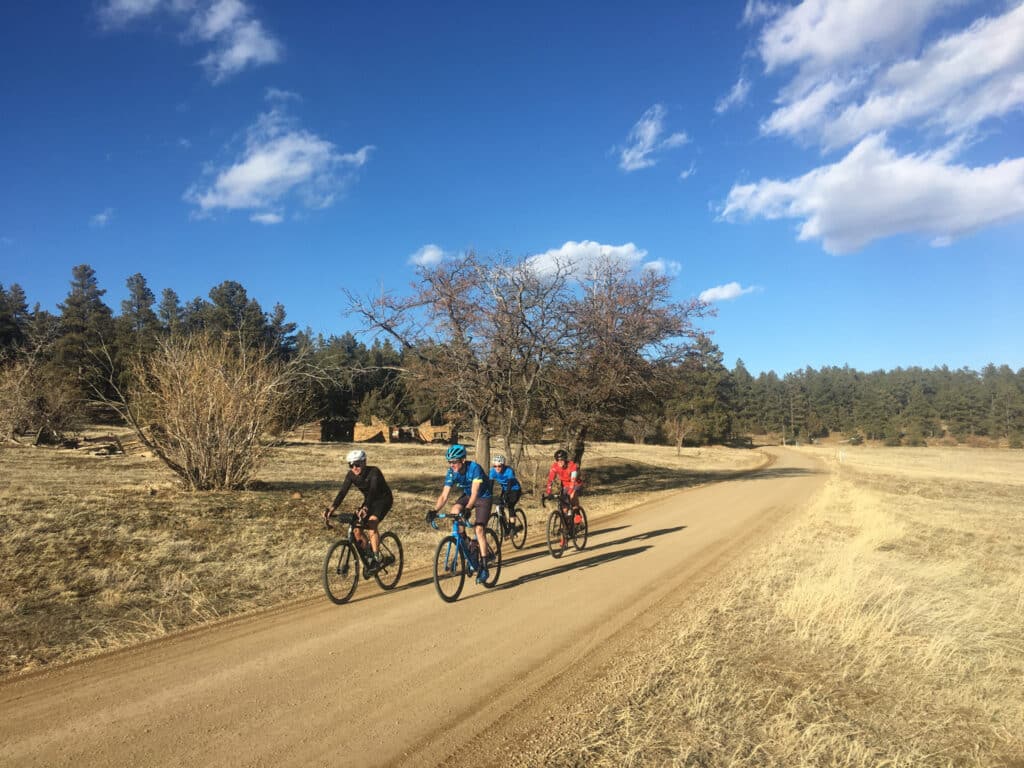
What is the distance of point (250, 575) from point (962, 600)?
10271 millimetres

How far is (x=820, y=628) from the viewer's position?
662 centimetres

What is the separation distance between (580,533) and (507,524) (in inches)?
64.4

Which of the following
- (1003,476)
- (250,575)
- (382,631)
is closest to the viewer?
(382,631)

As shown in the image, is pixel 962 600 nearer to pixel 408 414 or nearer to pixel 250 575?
pixel 250 575

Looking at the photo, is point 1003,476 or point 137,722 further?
point 1003,476

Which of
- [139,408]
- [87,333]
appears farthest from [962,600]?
[87,333]

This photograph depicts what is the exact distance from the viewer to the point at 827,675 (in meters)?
5.44

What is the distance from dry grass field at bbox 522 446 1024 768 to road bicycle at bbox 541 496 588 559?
122 inches

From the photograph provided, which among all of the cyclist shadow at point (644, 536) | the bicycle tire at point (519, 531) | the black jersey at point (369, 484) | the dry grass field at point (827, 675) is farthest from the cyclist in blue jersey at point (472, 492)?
the cyclist shadow at point (644, 536)

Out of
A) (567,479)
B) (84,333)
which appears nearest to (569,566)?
(567,479)

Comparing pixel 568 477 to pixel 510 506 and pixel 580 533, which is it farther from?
pixel 510 506

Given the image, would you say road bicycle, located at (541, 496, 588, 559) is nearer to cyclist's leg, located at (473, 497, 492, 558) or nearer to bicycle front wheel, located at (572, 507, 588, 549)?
bicycle front wheel, located at (572, 507, 588, 549)

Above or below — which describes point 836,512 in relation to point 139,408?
below

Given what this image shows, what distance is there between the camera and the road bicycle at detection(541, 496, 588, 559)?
11.2 meters
